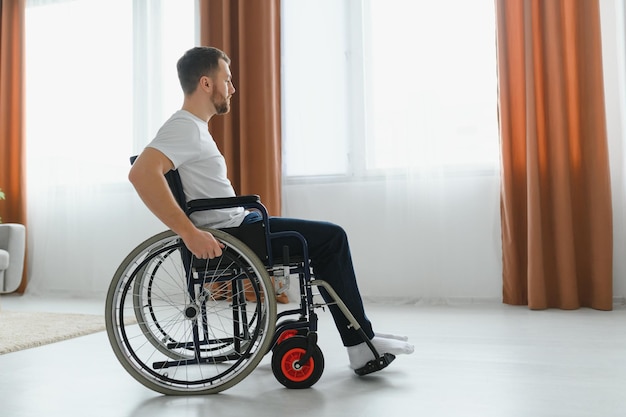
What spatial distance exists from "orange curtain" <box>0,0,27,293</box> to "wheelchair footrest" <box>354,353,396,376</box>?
339 centimetres

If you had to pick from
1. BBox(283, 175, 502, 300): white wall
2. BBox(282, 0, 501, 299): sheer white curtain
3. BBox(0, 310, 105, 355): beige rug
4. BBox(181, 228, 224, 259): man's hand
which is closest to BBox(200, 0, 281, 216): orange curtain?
BBox(282, 0, 501, 299): sheer white curtain

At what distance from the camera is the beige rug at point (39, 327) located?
232 centimetres

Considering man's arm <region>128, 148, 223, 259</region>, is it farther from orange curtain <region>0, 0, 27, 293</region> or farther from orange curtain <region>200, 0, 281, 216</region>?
orange curtain <region>0, 0, 27, 293</region>

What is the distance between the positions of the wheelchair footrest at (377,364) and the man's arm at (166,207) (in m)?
0.51

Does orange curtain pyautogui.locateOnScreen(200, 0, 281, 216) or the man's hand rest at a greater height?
orange curtain pyautogui.locateOnScreen(200, 0, 281, 216)

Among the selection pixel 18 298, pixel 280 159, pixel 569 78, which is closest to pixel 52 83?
pixel 18 298

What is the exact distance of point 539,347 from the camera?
206cm

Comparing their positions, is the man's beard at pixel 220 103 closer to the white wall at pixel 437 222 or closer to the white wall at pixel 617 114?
the white wall at pixel 437 222

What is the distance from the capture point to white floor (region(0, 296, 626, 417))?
54.7 inches

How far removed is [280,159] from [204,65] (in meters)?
1.97

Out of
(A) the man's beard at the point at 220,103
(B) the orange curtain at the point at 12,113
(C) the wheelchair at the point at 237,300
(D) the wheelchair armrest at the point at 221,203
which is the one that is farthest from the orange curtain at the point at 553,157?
(B) the orange curtain at the point at 12,113

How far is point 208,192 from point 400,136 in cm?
204

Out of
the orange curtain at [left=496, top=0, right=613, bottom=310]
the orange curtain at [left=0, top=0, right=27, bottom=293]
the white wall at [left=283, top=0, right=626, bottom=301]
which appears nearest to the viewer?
the orange curtain at [left=496, top=0, right=613, bottom=310]

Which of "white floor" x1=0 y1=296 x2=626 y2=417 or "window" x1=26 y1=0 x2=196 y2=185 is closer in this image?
"white floor" x1=0 y1=296 x2=626 y2=417
